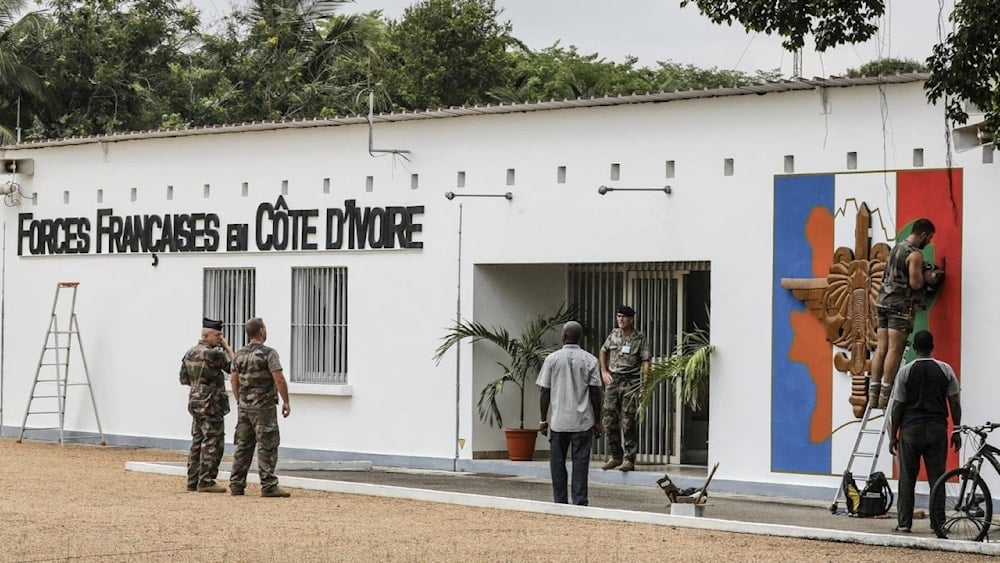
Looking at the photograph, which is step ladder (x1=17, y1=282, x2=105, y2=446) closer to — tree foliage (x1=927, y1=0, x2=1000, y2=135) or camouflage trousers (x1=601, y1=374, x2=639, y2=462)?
camouflage trousers (x1=601, y1=374, x2=639, y2=462)

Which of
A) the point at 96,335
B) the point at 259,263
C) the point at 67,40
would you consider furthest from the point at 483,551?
the point at 67,40

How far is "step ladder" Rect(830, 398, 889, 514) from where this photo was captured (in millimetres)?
15164

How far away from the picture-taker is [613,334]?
18484 mm

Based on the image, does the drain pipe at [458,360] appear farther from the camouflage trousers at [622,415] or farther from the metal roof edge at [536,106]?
the camouflage trousers at [622,415]

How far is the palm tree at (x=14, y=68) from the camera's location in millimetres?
38469

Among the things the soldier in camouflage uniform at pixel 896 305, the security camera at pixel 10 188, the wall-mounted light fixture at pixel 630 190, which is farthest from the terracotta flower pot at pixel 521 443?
the security camera at pixel 10 188

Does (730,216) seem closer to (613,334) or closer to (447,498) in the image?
(613,334)

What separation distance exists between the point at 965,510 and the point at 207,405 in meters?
7.57

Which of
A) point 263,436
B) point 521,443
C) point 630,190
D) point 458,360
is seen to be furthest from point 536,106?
point 263,436

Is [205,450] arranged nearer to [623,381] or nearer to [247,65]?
[623,381]

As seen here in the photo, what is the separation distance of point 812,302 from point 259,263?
818 centimetres

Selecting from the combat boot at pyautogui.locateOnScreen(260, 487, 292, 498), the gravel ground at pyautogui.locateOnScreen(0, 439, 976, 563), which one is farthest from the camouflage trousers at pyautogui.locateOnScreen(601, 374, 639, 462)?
the combat boot at pyautogui.locateOnScreen(260, 487, 292, 498)

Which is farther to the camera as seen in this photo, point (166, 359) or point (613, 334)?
point (166, 359)

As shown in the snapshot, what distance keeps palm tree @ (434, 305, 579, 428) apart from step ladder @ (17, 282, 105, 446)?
245 inches
